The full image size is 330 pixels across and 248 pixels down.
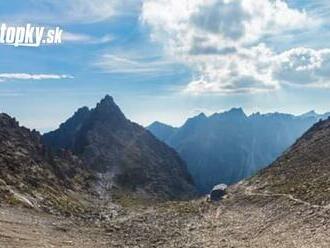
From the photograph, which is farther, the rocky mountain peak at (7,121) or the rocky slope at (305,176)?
the rocky mountain peak at (7,121)

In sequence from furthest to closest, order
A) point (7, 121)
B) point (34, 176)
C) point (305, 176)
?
point (7, 121) < point (34, 176) < point (305, 176)

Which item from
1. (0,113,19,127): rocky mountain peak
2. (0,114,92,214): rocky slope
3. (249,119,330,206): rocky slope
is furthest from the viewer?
(0,113,19,127): rocky mountain peak

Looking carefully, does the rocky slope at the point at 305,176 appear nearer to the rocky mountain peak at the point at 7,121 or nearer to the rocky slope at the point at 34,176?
the rocky slope at the point at 34,176

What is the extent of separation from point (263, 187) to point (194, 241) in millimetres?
45966

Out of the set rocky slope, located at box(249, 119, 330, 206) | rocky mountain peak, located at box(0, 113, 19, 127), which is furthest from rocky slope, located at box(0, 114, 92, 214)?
rocky slope, located at box(249, 119, 330, 206)

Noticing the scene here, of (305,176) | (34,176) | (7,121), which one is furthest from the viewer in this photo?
(7,121)

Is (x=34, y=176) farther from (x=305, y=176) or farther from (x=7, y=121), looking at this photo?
(x=305, y=176)

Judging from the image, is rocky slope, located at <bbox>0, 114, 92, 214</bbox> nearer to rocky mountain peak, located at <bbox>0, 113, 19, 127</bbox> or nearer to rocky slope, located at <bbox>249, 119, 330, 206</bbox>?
rocky mountain peak, located at <bbox>0, 113, 19, 127</bbox>

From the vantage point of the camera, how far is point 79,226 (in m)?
84.7

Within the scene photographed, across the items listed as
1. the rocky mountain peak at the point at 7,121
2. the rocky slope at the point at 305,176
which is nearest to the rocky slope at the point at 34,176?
the rocky mountain peak at the point at 7,121

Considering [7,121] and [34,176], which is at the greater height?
[7,121]

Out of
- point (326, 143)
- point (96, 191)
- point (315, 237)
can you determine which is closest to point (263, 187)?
point (326, 143)

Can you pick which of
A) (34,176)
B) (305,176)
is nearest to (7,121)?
(34,176)

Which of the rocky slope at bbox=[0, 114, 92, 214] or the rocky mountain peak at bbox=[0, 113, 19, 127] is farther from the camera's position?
the rocky mountain peak at bbox=[0, 113, 19, 127]
